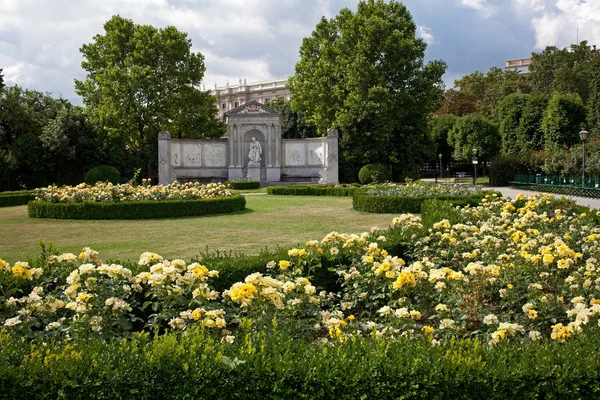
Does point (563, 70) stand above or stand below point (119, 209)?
above

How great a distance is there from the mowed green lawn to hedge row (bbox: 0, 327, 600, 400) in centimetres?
495

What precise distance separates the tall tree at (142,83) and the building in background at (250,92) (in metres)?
43.2

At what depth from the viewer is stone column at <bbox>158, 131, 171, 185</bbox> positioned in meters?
37.0

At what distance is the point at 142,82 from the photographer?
125ft

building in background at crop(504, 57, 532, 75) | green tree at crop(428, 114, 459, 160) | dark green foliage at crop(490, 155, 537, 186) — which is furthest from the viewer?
building in background at crop(504, 57, 532, 75)

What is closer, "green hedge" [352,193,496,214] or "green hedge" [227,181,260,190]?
"green hedge" [352,193,496,214]

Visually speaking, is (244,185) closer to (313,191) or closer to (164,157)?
(313,191)

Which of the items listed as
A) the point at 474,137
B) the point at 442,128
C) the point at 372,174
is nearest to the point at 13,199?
the point at 372,174

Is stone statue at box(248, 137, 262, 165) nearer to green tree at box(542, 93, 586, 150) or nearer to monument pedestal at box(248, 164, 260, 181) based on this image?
monument pedestal at box(248, 164, 260, 181)

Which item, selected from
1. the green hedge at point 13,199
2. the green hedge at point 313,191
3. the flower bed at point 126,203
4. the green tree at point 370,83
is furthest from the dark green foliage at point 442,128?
the flower bed at point 126,203

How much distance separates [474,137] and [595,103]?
43.3 feet

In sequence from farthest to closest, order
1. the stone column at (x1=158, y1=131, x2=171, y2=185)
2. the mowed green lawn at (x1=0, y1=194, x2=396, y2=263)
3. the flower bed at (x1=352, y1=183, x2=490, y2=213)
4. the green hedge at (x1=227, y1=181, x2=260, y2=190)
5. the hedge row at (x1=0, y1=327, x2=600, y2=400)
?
the stone column at (x1=158, y1=131, x2=171, y2=185)
the green hedge at (x1=227, y1=181, x2=260, y2=190)
the flower bed at (x1=352, y1=183, x2=490, y2=213)
the mowed green lawn at (x1=0, y1=194, x2=396, y2=263)
the hedge row at (x1=0, y1=327, x2=600, y2=400)

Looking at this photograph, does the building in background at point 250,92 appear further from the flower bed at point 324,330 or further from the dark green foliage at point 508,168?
the flower bed at point 324,330

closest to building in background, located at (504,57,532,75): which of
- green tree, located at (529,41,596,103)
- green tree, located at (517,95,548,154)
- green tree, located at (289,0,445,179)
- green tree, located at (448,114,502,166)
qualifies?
green tree, located at (529,41,596,103)
